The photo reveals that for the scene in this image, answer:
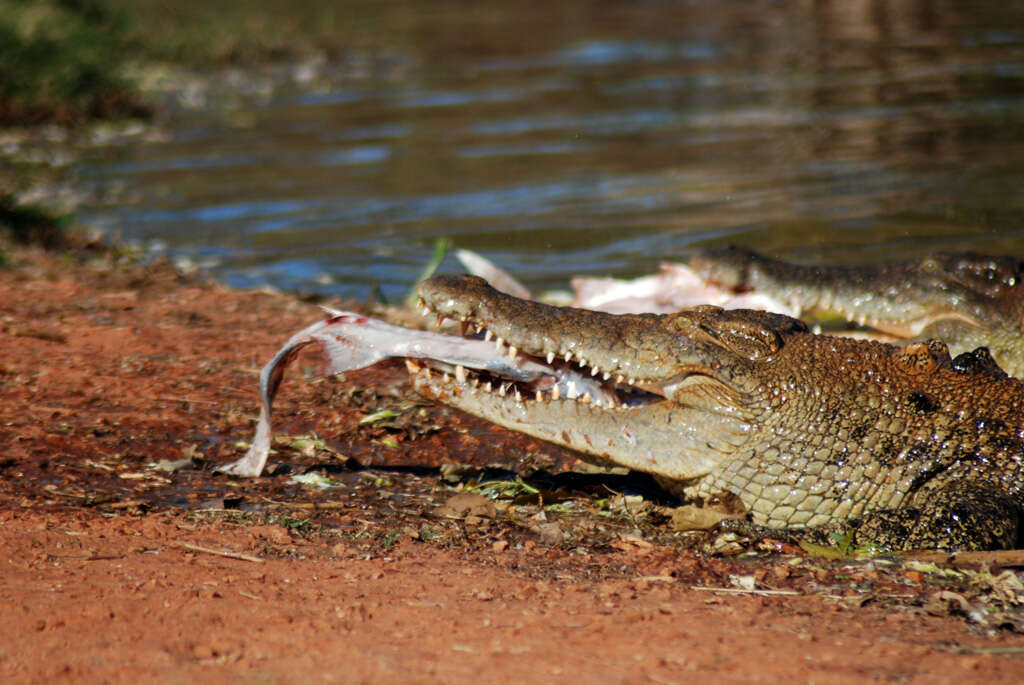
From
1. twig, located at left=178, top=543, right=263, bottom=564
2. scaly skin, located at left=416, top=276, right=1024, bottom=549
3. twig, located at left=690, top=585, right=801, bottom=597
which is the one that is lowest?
twig, located at left=178, top=543, right=263, bottom=564

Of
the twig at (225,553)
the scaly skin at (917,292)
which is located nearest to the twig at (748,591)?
the twig at (225,553)

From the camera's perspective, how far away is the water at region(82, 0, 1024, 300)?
29.1ft

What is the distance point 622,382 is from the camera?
12.6 feet

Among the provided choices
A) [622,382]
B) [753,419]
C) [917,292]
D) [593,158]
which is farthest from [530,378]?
[593,158]

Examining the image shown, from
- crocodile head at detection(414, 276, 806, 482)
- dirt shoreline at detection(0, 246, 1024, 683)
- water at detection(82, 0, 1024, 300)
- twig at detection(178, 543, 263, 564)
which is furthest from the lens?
water at detection(82, 0, 1024, 300)

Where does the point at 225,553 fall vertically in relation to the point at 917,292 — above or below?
below

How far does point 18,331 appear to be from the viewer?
5.30m

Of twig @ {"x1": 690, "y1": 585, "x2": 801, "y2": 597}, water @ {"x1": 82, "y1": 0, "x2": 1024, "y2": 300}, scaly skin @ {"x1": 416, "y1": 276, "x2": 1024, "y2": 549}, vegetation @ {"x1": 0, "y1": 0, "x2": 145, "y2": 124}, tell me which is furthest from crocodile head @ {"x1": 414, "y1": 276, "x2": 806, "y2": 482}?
vegetation @ {"x1": 0, "y1": 0, "x2": 145, "y2": 124}

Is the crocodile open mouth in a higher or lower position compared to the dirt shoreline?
higher

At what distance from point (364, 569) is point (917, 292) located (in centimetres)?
361

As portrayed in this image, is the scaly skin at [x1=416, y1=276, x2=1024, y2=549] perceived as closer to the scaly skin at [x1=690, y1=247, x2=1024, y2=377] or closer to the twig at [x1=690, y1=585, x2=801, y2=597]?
the twig at [x1=690, y1=585, x2=801, y2=597]

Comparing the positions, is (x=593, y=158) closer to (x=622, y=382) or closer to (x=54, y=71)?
(x=54, y=71)

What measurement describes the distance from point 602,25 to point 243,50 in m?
6.53

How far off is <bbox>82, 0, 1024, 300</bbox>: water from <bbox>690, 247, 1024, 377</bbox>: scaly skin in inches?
88.7
